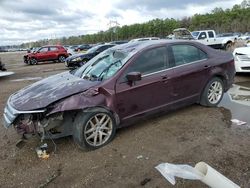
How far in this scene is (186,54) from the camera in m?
5.99

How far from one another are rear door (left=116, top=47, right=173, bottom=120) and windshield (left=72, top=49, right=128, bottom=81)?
239 millimetres

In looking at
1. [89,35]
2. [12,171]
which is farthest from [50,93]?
[89,35]

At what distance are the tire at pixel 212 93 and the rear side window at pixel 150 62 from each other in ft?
4.38

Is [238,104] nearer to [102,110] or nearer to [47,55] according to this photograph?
[102,110]

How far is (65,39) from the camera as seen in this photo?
461 feet

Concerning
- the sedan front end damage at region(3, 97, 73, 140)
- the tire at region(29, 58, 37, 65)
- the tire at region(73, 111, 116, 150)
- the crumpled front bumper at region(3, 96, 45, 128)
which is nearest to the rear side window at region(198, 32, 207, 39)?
the tire at region(29, 58, 37, 65)

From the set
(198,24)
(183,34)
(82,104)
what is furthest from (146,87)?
(198,24)

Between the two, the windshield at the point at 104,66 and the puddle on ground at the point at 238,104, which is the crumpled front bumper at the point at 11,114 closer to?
the windshield at the point at 104,66

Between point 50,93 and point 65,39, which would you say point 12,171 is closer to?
point 50,93

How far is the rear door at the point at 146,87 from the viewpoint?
4.89m

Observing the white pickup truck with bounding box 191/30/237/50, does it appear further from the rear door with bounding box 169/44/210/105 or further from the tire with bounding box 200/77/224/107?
the rear door with bounding box 169/44/210/105

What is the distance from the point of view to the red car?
25.2 m

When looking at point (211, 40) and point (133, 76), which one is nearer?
point (133, 76)

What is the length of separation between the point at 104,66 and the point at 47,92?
1228 mm
